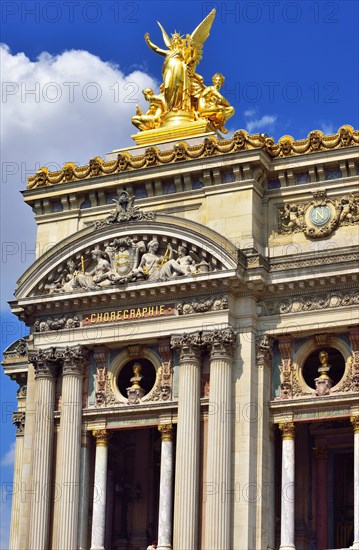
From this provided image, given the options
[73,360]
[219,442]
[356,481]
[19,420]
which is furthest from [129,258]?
[19,420]

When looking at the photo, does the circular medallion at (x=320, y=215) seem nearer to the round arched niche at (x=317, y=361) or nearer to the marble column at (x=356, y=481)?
the round arched niche at (x=317, y=361)

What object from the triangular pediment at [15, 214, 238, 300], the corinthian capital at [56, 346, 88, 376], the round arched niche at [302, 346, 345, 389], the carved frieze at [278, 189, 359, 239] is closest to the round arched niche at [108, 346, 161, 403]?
the corinthian capital at [56, 346, 88, 376]

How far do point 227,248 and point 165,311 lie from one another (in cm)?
295

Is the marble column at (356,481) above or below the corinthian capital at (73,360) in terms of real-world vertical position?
below

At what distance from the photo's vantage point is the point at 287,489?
1886 inches

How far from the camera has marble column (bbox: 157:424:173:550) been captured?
48531 mm

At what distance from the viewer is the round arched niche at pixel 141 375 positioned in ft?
171

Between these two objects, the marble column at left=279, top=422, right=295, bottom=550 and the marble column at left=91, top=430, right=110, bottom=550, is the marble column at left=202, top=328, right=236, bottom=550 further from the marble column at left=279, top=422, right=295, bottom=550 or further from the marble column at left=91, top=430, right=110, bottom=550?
the marble column at left=91, top=430, right=110, bottom=550

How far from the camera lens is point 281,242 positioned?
50.3m

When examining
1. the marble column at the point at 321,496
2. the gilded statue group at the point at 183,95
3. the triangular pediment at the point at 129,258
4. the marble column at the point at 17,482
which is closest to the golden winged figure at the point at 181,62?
the gilded statue group at the point at 183,95

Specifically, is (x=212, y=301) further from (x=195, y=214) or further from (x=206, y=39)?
(x=206, y=39)

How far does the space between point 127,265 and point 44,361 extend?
4246 millimetres

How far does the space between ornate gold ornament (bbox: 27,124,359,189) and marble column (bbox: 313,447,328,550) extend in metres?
10.1

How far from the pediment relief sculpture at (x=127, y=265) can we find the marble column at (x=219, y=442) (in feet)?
7.93
